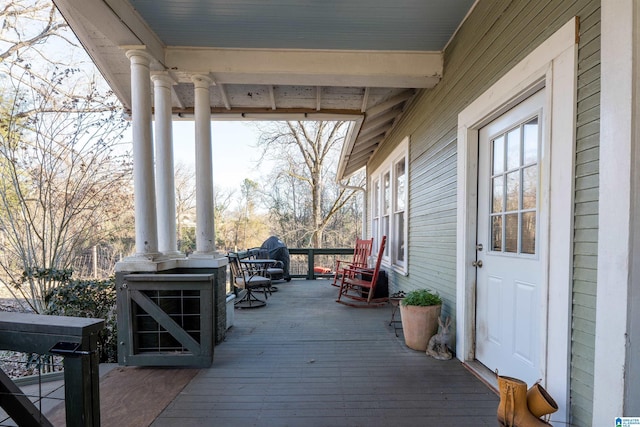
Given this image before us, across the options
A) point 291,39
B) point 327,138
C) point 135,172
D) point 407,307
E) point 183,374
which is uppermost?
point 327,138

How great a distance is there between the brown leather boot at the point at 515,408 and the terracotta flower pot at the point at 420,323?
1200 mm

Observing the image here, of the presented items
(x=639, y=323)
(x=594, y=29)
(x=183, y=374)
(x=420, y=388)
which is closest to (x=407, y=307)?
(x=420, y=388)

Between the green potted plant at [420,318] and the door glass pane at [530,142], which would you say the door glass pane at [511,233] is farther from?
the green potted plant at [420,318]

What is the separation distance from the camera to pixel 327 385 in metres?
2.14

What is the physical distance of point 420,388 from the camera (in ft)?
6.83

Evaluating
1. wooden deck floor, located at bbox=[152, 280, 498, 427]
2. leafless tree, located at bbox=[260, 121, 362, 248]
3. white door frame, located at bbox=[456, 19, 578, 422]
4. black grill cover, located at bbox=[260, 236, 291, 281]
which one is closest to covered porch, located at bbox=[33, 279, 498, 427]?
wooden deck floor, located at bbox=[152, 280, 498, 427]

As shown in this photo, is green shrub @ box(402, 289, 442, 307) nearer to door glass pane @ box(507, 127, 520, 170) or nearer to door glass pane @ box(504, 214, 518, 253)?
door glass pane @ box(504, 214, 518, 253)

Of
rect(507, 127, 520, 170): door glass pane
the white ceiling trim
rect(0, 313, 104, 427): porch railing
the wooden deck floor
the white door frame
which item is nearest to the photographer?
rect(0, 313, 104, 427): porch railing

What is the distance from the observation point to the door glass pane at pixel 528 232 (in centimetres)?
183

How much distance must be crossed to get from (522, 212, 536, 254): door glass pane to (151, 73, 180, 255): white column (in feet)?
9.92

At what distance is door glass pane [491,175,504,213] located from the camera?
85.4 inches

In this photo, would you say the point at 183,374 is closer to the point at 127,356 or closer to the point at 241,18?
the point at 127,356

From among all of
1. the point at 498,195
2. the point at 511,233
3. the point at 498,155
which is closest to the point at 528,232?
the point at 511,233

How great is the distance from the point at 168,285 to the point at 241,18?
2.29 m
